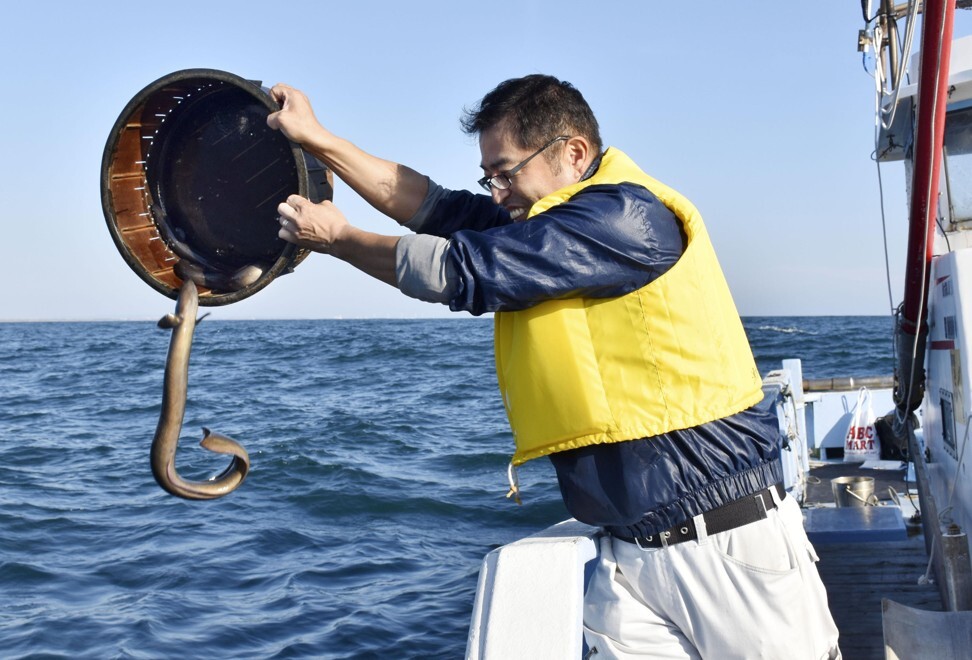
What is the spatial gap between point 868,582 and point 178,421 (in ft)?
13.9

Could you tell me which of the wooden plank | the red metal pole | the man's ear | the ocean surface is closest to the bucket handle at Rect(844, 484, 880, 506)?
the wooden plank

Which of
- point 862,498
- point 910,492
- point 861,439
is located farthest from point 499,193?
point 861,439

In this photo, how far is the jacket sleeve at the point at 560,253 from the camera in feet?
8.02

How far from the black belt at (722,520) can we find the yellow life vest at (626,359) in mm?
Result: 265

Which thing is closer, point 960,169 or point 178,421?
point 178,421

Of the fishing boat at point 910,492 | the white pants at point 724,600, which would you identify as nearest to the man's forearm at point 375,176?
the fishing boat at point 910,492

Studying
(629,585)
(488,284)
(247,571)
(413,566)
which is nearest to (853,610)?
(629,585)

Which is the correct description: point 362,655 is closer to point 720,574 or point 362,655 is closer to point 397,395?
point 720,574

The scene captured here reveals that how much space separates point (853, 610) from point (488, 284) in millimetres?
3653

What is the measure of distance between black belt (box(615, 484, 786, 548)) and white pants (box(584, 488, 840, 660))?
0.05ft

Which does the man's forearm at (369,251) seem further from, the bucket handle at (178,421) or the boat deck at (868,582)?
the boat deck at (868,582)

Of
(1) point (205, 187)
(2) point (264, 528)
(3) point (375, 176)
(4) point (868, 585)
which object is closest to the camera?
(1) point (205, 187)

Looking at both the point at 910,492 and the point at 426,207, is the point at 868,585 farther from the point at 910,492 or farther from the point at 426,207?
the point at 426,207

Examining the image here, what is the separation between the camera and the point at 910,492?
26.6 ft
